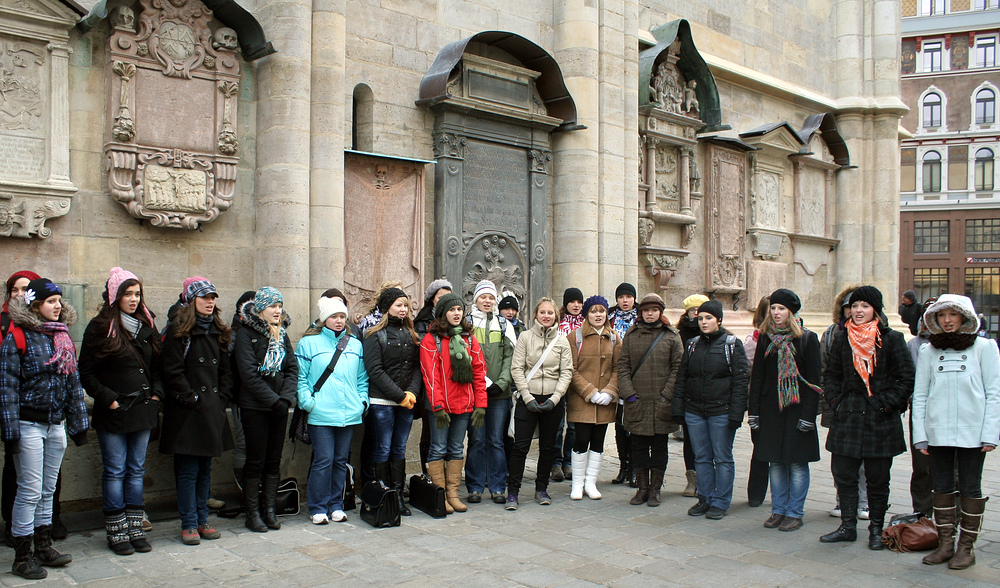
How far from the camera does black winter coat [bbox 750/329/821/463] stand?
6.10m

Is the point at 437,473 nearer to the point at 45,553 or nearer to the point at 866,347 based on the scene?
the point at 45,553

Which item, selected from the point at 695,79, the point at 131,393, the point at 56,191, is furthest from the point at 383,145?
the point at 695,79

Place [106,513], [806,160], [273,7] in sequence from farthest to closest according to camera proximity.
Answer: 1. [806,160]
2. [273,7]
3. [106,513]

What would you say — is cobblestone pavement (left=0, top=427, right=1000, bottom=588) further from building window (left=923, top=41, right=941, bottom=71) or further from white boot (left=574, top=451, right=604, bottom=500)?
building window (left=923, top=41, right=941, bottom=71)

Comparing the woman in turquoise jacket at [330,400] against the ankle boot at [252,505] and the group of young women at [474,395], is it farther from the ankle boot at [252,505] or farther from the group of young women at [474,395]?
the ankle boot at [252,505]

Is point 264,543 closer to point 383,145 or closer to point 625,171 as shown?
point 383,145

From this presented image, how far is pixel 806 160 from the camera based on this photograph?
49.7 feet

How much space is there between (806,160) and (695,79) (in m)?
3.61

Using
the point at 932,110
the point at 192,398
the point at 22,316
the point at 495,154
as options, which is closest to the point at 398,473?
the point at 192,398

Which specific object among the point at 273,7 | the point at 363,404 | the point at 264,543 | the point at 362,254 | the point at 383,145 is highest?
the point at 273,7

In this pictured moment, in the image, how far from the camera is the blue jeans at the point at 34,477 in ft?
16.0

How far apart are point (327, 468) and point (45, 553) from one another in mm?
1868

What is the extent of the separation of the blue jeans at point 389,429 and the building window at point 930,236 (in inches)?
1730

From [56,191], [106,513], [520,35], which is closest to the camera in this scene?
[106,513]
